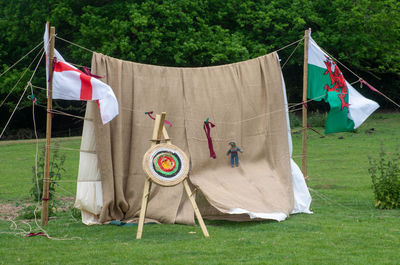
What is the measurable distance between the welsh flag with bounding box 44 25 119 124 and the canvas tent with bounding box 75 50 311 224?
1.80 feet

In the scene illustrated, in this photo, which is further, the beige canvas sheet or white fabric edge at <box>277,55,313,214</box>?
white fabric edge at <box>277,55,313,214</box>

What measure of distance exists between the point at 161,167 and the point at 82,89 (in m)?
1.40

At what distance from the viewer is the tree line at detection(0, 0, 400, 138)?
20672 millimetres

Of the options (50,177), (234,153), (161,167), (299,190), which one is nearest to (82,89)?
(161,167)

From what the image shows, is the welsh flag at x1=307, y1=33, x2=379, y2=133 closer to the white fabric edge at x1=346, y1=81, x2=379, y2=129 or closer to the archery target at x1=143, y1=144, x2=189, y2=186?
the white fabric edge at x1=346, y1=81, x2=379, y2=129

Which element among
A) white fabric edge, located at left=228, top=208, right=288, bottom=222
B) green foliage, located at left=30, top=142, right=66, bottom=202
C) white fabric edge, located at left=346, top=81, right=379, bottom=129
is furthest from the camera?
white fabric edge, located at left=346, top=81, right=379, bottom=129

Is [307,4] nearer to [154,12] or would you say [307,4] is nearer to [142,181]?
[154,12]

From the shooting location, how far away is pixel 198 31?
2188cm

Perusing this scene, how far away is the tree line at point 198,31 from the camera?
20672 mm

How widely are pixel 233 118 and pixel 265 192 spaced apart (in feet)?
3.84

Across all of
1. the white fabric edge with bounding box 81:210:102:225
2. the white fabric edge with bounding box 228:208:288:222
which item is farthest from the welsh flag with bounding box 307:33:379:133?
the white fabric edge with bounding box 81:210:102:225

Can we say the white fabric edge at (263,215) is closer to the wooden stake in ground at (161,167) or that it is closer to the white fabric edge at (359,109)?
the wooden stake in ground at (161,167)

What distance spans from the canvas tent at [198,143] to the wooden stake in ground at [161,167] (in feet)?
2.65

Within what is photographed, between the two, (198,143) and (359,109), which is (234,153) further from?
(359,109)
